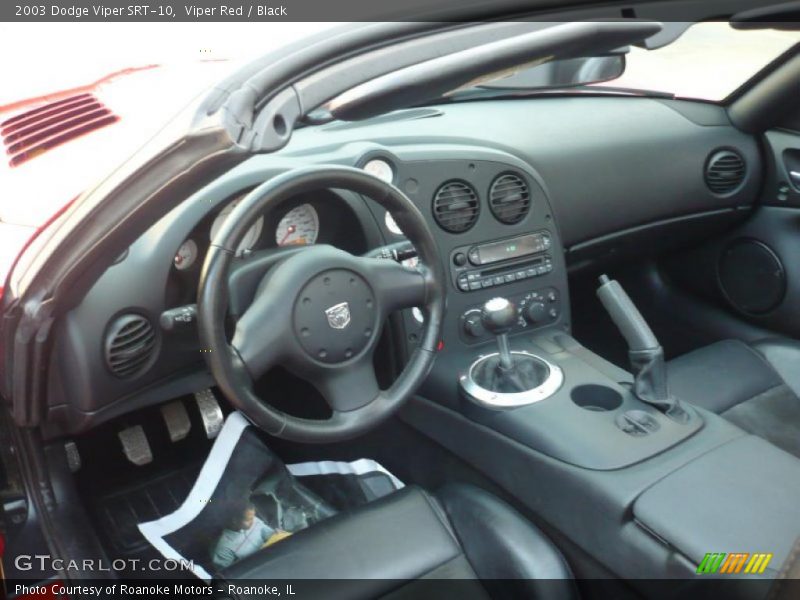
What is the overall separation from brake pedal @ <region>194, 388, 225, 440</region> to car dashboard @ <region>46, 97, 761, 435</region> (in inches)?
10.8

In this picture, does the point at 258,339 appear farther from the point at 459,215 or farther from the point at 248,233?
the point at 459,215

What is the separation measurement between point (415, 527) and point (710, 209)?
168 cm

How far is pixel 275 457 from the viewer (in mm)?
1959

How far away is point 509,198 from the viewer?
6.79ft

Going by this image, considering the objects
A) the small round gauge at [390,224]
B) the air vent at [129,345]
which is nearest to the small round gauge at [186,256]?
the air vent at [129,345]

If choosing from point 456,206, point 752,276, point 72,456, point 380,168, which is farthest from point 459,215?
point 752,276

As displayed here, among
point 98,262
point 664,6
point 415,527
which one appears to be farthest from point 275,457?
point 664,6

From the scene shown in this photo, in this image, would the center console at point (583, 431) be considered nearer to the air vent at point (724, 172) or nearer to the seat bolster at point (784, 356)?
the seat bolster at point (784, 356)

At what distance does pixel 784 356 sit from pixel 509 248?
842 millimetres

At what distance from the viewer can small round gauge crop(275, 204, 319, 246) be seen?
1.69 m

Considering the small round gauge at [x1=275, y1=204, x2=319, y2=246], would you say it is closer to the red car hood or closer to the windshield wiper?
the red car hood

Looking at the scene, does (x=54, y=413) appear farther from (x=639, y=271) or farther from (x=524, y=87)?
(x=639, y=271)

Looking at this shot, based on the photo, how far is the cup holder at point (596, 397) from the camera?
1.72 metres

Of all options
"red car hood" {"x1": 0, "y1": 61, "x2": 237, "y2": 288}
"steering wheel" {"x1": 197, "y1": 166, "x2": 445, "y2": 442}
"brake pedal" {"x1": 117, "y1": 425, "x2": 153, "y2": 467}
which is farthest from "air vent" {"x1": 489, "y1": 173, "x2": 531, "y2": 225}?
"brake pedal" {"x1": 117, "y1": 425, "x2": 153, "y2": 467}
